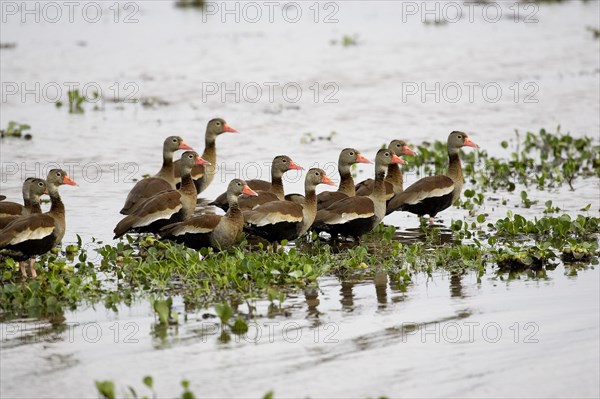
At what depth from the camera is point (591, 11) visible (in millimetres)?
37781

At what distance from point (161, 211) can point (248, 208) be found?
1.07 meters

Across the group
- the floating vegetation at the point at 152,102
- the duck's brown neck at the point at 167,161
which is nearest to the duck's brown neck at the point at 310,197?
the duck's brown neck at the point at 167,161

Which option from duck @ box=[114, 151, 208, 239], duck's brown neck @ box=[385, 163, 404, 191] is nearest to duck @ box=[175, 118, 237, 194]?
duck @ box=[114, 151, 208, 239]

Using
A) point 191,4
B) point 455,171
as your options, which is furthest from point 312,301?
point 191,4

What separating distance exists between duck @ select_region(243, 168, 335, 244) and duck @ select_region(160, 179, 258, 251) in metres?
0.18

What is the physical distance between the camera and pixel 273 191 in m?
13.8

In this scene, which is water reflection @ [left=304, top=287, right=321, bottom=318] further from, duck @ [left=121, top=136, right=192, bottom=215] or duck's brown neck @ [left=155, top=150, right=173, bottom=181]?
duck's brown neck @ [left=155, top=150, right=173, bottom=181]

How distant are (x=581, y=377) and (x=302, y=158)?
411 inches

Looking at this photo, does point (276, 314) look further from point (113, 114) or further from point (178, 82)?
point (178, 82)

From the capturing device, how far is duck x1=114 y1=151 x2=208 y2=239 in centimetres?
1238

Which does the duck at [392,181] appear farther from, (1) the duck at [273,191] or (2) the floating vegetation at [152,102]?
(2) the floating vegetation at [152,102]

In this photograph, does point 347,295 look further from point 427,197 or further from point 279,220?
point 427,197

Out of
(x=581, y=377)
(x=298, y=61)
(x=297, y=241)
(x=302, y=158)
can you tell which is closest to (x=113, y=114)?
(x=302, y=158)

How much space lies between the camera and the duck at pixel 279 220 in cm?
1211
